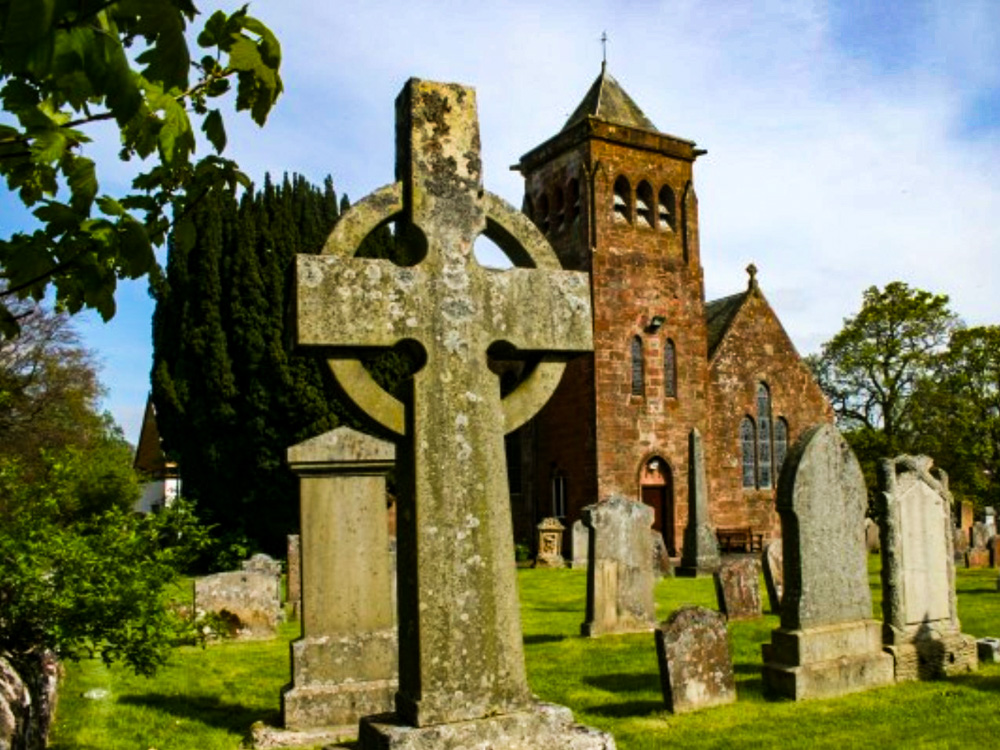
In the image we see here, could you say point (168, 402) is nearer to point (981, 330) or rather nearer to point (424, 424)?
point (424, 424)

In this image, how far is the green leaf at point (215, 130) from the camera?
9.07 feet

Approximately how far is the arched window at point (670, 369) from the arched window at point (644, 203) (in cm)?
370

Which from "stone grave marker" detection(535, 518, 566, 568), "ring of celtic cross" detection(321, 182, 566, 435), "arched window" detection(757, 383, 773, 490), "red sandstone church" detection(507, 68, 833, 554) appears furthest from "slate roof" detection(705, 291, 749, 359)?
"ring of celtic cross" detection(321, 182, 566, 435)

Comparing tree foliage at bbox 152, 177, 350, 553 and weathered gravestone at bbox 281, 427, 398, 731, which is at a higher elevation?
tree foliage at bbox 152, 177, 350, 553

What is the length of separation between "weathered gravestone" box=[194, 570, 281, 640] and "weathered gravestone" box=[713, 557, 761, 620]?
5.77 m

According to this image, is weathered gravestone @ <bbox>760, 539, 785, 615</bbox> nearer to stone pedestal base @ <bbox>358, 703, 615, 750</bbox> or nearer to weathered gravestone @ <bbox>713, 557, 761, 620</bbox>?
weathered gravestone @ <bbox>713, 557, 761, 620</bbox>

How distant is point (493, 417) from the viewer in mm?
4039

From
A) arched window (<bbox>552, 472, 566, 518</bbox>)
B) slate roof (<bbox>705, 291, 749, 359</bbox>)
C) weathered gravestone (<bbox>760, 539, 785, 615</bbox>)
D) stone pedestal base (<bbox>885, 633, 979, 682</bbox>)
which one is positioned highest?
slate roof (<bbox>705, 291, 749, 359</bbox>)

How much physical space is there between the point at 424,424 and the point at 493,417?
0.32 metres

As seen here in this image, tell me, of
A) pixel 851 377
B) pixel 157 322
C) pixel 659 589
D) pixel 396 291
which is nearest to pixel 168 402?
pixel 157 322

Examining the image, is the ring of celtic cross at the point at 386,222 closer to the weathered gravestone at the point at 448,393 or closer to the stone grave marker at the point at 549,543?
the weathered gravestone at the point at 448,393

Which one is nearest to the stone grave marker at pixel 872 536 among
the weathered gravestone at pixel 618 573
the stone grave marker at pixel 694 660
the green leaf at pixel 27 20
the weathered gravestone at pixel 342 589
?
the weathered gravestone at pixel 618 573

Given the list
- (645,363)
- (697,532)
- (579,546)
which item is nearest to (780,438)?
(645,363)

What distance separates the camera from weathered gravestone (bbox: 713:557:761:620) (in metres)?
12.4
